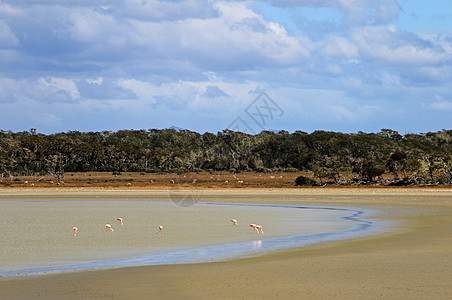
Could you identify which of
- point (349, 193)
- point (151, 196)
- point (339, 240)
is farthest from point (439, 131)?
point (339, 240)

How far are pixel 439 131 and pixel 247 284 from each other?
148225 millimetres

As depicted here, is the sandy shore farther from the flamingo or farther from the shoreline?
the flamingo

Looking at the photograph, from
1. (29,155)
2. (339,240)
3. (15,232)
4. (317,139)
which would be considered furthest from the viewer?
(317,139)

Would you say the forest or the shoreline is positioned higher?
the forest

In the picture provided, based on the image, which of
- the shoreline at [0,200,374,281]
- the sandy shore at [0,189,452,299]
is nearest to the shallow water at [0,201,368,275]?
the shoreline at [0,200,374,281]

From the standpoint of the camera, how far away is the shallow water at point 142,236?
17933 millimetres

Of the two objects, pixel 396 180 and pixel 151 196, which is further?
pixel 396 180

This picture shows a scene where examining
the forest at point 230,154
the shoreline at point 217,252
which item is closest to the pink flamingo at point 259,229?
the shoreline at point 217,252

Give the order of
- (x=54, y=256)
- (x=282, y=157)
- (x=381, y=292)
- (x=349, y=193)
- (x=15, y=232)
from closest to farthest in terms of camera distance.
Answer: (x=381, y=292), (x=54, y=256), (x=15, y=232), (x=349, y=193), (x=282, y=157)

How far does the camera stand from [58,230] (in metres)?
26.6

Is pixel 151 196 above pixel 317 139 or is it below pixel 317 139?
below

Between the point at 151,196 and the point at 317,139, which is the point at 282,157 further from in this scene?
the point at 151,196

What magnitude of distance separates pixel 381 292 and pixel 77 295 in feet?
20.6

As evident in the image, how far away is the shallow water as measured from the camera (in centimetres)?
1793
